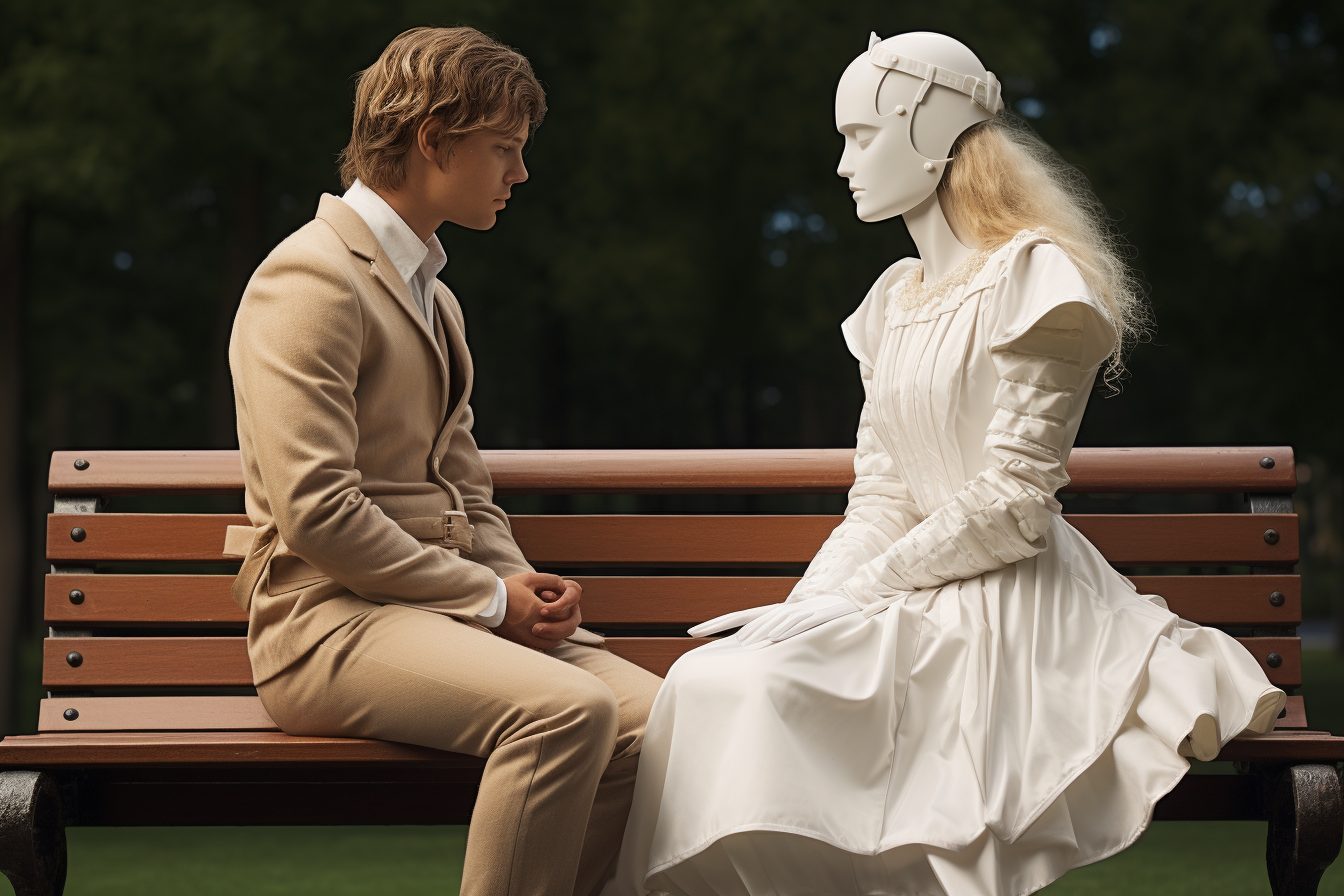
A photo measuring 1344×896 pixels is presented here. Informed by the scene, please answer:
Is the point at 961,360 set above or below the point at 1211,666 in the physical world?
above

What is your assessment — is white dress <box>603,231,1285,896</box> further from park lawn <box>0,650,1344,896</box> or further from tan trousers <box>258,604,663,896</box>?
park lawn <box>0,650,1344,896</box>

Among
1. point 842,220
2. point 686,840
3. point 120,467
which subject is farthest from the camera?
point 842,220

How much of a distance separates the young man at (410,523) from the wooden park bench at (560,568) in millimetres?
363

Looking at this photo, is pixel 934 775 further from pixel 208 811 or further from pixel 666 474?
pixel 208 811

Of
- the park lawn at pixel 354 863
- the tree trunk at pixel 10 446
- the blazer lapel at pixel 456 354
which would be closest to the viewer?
the blazer lapel at pixel 456 354

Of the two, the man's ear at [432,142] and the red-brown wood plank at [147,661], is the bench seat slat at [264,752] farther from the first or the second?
the man's ear at [432,142]

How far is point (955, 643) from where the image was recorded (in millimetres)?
2938

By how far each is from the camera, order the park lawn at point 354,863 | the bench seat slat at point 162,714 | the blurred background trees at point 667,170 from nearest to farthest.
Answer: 1. the bench seat slat at point 162,714
2. the park lawn at point 354,863
3. the blurred background trees at point 667,170

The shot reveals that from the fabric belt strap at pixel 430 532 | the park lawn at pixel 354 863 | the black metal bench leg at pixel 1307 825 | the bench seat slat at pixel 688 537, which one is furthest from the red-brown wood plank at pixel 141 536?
the black metal bench leg at pixel 1307 825

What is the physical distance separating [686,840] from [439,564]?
76 centimetres

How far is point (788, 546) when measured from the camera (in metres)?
3.70

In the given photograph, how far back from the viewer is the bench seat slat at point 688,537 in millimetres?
3613

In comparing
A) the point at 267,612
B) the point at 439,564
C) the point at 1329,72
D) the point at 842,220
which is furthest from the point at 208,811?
the point at 1329,72

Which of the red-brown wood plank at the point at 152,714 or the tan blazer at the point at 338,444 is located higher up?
the tan blazer at the point at 338,444
